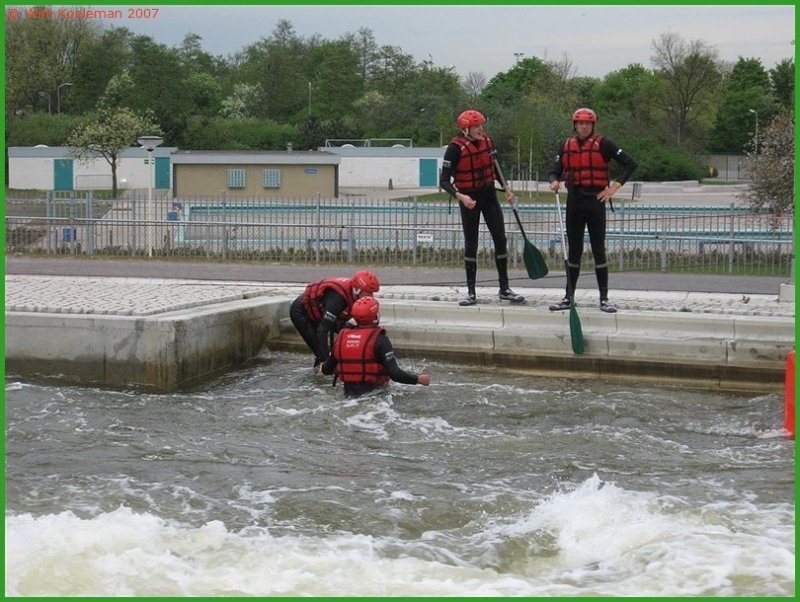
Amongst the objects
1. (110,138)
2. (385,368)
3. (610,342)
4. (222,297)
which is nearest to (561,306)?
(610,342)

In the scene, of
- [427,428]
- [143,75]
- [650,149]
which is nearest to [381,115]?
[143,75]

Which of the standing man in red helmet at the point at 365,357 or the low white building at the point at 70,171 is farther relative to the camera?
the low white building at the point at 70,171

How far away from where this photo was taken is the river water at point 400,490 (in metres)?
7.87

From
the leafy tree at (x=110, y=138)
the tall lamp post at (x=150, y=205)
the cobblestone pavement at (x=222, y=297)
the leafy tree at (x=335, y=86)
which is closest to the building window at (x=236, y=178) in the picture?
the leafy tree at (x=110, y=138)

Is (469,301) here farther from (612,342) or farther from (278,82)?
(278,82)

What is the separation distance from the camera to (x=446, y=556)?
27.1 ft

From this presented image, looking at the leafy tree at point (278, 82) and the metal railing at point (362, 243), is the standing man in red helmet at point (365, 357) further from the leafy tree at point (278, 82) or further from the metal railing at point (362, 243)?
the leafy tree at point (278, 82)

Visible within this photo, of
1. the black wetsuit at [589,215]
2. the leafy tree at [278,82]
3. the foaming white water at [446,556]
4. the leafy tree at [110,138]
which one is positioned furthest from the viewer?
the leafy tree at [278,82]

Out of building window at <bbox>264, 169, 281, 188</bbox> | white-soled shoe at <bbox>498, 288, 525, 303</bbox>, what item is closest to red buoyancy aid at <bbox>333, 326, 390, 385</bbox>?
white-soled shoe at <bbox>498, 288, 525, 303</bbox>

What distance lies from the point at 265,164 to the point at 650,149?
2390 centimetres

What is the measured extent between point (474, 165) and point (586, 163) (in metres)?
1.31

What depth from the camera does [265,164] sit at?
162ft

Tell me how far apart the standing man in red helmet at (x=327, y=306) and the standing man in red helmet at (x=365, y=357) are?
49cm

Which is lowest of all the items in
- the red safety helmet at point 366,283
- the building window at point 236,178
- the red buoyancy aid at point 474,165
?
the red safety helmet at point 366,283
